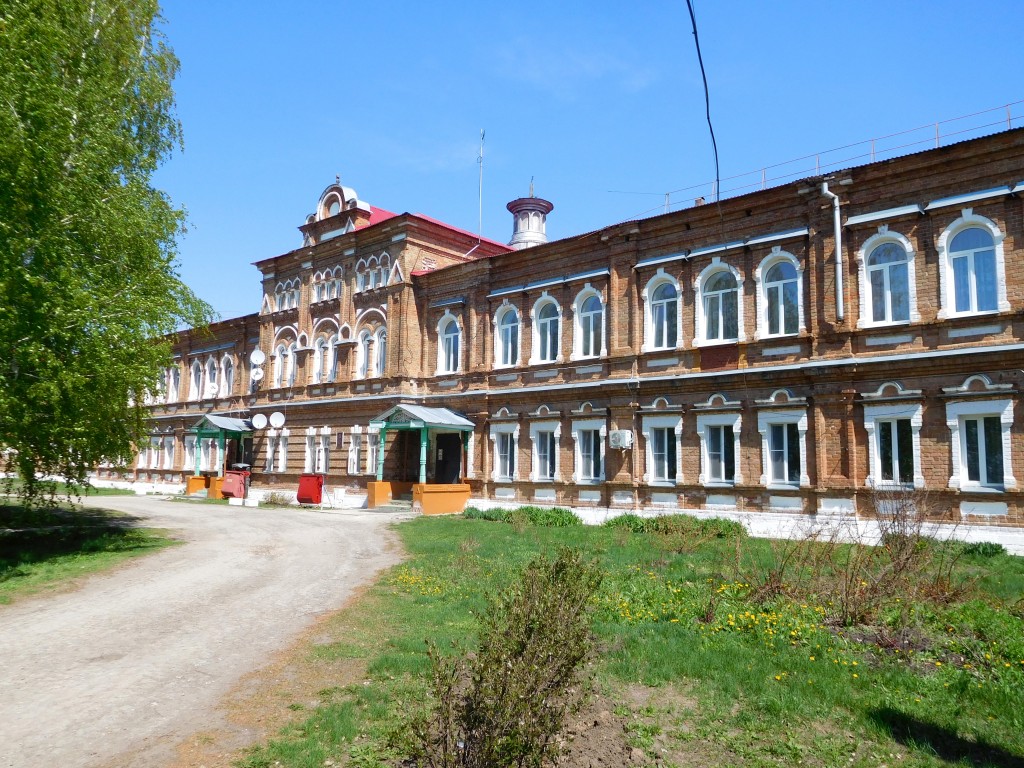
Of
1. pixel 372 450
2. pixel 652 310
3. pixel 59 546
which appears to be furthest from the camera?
pixel 372 450

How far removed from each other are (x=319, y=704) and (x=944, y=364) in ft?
50.7

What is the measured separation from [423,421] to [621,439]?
7609mm

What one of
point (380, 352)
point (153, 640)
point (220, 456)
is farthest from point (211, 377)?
point (153, 640)

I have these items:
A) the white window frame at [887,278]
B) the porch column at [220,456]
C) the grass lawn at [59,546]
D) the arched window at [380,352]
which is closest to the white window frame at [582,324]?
the white window frame at [887,278]

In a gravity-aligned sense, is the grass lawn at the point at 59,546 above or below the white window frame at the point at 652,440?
below

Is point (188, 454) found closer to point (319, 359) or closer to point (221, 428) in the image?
point (221, 428)

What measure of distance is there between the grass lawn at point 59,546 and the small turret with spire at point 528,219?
22831 mm

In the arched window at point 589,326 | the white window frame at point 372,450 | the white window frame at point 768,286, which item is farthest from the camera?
the white window frame at point 372,450

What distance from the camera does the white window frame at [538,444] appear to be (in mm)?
24219

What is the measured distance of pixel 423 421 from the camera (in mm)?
26156

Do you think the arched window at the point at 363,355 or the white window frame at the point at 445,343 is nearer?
the white window frame at the point at 445,343

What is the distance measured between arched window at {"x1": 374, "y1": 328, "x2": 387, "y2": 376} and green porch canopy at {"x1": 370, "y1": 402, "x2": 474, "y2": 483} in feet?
9.99

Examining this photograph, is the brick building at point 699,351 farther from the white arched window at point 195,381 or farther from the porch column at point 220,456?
the white arched window at point 195,381

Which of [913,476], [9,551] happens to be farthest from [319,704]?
[913,476]
